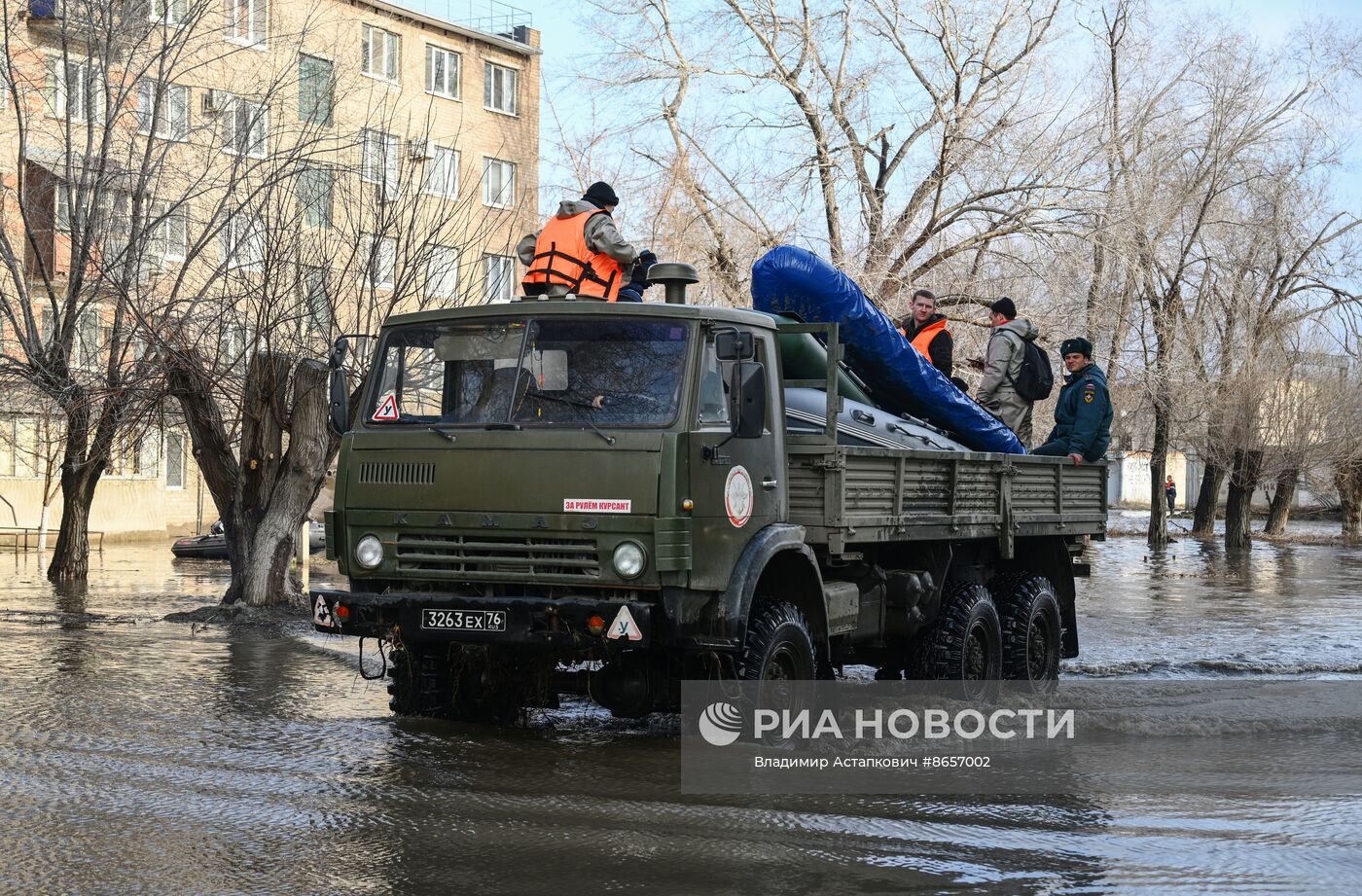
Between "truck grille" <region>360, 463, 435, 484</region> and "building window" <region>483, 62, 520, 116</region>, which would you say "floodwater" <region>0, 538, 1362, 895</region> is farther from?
"building window" <region>483, 62, 520, 116</region>

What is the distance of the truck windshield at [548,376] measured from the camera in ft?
26.2

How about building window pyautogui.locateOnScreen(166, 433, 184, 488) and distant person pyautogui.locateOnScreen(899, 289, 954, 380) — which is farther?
building window pyautogui.locateOnScreen(166, 433, 184, 488)

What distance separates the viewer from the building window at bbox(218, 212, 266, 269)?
17.7 m

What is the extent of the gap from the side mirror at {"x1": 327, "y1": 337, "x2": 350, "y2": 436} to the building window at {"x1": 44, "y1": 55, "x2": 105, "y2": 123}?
1186 cm

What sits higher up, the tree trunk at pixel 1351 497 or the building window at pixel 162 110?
the building window at pixel 162 110

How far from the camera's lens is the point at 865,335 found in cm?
1001

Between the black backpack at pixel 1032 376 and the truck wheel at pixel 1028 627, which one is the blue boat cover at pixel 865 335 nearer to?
the truck wheel at pixel 1028 627

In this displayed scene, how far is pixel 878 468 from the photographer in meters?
9.26

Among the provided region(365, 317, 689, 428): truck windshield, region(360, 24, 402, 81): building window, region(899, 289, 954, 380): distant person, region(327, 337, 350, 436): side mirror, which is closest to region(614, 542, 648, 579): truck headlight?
region(365, 317, 689, 428): truck windshield

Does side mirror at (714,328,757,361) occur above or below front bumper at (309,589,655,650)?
above

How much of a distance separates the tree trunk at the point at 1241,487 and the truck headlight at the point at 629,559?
117 ft

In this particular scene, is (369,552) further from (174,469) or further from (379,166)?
(174,469)

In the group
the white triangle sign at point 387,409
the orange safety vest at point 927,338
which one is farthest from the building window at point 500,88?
the white triangle sign at point 387,409

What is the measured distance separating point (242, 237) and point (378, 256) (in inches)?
59.7
